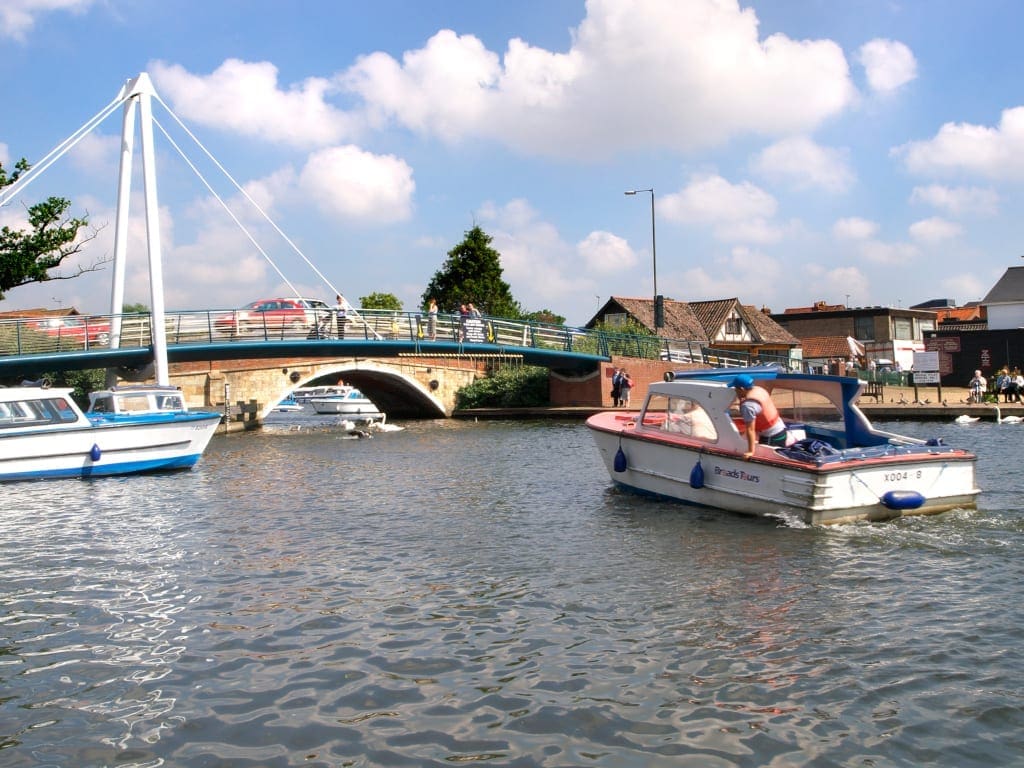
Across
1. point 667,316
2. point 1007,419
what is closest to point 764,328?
point 667,316

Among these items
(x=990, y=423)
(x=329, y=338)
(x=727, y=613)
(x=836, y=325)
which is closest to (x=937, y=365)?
(x=990, y=423)

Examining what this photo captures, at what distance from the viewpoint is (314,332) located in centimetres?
3381

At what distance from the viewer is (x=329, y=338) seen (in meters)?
33.9

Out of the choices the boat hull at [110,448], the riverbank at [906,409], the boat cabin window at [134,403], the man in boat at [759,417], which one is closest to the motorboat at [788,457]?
the man in boat at [759,417]

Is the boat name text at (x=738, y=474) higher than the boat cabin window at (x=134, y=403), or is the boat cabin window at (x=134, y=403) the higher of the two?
the boat cabin window at (x=134, y=403)

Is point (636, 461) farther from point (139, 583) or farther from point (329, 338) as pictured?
point (329, 338)

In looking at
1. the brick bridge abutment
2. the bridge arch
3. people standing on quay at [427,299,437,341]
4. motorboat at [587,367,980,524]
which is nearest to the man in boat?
motorboat at [587,367,980,524]

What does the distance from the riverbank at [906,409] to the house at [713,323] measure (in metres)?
21.2

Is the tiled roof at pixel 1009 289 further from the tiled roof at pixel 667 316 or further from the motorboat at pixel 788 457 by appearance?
the motorboat at pixel 788 457

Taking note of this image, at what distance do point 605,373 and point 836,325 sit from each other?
38625mm

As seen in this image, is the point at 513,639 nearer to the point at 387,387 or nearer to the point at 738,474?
the point at 738,474

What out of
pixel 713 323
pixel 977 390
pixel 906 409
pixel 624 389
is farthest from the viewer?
pixel 713 323

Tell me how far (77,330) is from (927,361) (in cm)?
2809

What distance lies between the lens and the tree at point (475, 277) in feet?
195
